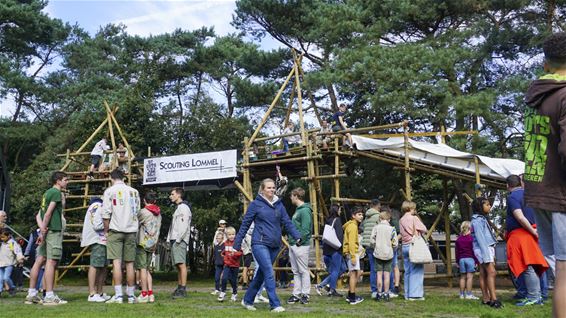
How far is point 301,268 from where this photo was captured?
863cm

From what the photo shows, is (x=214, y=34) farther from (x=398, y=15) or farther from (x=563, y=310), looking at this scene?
(x=563, y=310)

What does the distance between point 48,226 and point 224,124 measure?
16330 millimetres

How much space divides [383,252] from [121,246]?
4089 millimetres

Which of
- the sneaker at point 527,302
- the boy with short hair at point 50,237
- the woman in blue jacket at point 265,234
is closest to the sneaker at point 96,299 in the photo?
the boy with short hair at point 50,237

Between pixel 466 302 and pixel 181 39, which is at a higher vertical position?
pixel 181 39

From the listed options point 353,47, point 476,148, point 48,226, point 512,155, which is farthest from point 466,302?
point 353,47

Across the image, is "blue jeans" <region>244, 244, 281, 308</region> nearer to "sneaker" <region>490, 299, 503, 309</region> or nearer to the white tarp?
"sneaker" <region>490, 299, 503, 309</region>

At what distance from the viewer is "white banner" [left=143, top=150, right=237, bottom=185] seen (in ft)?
51.9

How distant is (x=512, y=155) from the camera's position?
705 inches

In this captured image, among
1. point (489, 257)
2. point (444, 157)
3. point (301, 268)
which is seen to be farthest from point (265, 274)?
point (444, 157)

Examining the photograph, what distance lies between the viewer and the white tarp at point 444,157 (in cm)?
1220

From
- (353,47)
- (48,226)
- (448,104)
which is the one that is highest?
(353,47)

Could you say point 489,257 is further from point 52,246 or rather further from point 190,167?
point 190,167

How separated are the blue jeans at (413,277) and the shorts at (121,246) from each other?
4.35 meters
